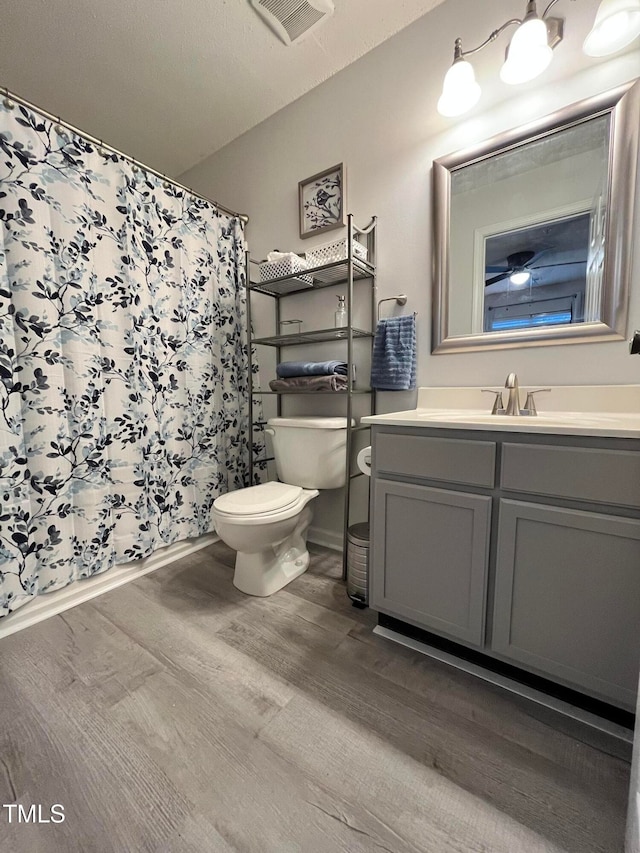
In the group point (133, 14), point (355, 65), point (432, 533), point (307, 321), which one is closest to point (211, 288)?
point (307, 321)

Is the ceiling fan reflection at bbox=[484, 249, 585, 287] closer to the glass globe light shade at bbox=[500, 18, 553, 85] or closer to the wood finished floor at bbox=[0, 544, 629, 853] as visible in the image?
the glass globe light shade at bbox=[500, 18, 553, 85]

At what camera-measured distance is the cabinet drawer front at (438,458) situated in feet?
3.33

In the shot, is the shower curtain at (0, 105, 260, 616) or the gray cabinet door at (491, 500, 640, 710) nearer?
the gray cabinet door at (491, 500, 640, 710)

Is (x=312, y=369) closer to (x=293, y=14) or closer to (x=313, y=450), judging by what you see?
(x=313, y=450)

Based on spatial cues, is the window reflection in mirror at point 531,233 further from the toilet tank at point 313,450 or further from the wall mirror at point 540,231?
the toilet tank at point 313,450

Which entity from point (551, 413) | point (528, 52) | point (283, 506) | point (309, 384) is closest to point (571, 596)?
point (551, 413)

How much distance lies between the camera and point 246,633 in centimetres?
130

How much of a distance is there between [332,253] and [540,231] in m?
0.85

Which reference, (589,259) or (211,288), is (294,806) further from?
(211,288)

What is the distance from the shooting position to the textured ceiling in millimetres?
1443

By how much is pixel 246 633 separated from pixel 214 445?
1.01 m

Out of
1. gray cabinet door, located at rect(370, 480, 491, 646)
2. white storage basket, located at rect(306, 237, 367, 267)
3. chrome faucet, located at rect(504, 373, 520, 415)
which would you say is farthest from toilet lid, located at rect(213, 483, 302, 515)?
white storage basket, located at rect(306, 237, 367, 267)

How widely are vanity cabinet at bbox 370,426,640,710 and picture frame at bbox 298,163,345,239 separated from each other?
126 centimetres

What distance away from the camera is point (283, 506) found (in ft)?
4.82
